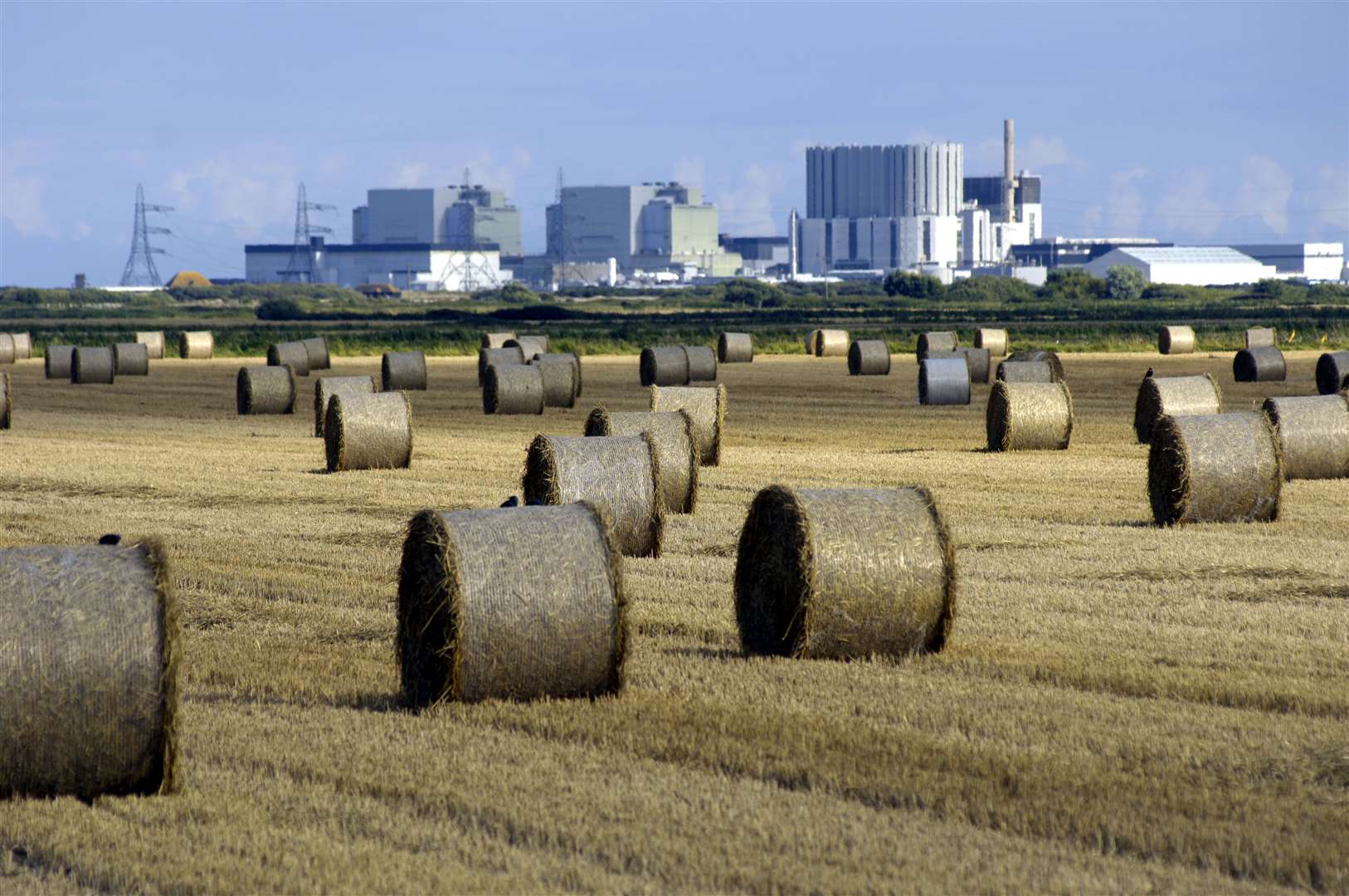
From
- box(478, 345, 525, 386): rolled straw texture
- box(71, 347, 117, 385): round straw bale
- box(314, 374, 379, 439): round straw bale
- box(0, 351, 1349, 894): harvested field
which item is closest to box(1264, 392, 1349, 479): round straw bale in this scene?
box(0, 351, 1349, 894): harvested field

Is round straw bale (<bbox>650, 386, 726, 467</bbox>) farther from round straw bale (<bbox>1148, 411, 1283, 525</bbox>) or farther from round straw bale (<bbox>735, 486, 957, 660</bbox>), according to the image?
round straw bale (<bbox>735, 486, 957, 660</bbox>)

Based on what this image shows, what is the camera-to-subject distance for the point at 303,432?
103 ft

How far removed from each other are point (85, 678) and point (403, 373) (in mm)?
35000

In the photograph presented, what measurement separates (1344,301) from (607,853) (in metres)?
113

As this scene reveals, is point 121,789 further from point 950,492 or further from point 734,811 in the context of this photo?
point 950,492

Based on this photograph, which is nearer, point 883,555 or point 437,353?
point 883,555

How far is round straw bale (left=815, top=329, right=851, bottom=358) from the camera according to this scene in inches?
2463

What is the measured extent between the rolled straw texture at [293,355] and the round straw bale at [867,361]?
14.5 metres

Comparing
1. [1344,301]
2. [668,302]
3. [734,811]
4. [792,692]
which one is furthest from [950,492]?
[668,302]

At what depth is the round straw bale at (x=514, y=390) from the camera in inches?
1380

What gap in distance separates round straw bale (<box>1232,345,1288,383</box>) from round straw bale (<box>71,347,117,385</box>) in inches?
1082

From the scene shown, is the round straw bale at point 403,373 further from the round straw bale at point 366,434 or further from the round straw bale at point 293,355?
the round straw bale at point 366,434

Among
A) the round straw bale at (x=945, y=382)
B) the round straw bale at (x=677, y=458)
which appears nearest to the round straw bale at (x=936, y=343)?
the round straw bale at (x=945, y=382)

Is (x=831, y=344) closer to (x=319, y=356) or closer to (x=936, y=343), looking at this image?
(x=936, y=343)
